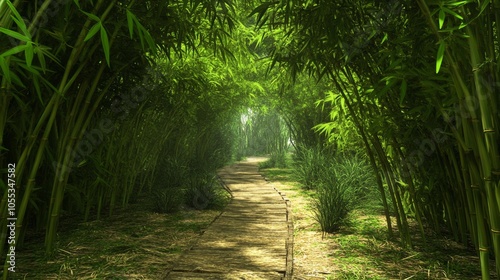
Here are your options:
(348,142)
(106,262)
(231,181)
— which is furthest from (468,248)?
(231,181)

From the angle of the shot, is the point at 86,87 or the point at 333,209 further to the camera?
the point at 333,209

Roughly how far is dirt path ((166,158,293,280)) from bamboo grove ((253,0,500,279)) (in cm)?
99

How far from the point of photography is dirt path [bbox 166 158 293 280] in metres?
2.20

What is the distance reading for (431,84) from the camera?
5.72ft

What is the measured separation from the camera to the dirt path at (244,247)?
7.20 ft

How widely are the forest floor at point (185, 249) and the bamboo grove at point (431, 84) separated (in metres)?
0.20

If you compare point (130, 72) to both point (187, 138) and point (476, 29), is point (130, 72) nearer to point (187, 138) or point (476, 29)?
point (476, 29)

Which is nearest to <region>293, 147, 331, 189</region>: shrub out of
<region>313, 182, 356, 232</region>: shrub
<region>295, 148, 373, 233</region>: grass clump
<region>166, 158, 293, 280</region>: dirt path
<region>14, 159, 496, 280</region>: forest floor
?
<region>295, 148, 373, 233</region>: grass clump

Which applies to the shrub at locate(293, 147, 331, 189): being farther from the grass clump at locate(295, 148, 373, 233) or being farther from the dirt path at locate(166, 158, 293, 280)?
the dirt path at locate(166, 158, 293, 280)

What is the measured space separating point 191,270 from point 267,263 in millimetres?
507

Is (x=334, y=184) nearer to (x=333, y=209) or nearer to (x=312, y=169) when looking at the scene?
(x=333, y=209)

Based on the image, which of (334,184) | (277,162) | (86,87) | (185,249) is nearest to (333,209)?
(334,184)

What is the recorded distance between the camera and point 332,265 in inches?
95.0

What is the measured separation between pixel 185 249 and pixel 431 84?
1952mm
